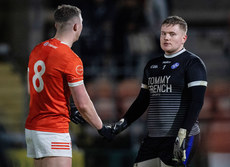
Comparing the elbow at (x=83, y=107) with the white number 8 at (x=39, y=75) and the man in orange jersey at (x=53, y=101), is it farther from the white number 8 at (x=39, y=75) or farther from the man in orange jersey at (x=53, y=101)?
the white number 8 at (x=39, y=75)

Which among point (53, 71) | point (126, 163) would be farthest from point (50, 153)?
point (126, 163)

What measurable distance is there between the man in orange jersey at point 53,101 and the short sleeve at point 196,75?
1015 millimetres

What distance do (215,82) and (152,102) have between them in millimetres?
7480

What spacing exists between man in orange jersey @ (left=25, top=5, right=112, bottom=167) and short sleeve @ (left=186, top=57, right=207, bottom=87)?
1.02 m

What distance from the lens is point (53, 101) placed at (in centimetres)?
480

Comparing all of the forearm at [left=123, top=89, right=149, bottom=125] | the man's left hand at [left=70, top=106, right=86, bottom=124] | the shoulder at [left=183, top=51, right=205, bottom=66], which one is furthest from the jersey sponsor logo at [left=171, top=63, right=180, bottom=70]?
the man's left hand at [left=70, top=106, right=86, bottom=124]

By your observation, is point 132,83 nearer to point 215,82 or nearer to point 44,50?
point 215,82

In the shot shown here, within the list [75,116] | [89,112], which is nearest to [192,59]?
[89,112]

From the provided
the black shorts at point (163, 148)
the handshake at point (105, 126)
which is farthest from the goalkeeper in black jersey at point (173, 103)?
the handshake at point (105, 126)

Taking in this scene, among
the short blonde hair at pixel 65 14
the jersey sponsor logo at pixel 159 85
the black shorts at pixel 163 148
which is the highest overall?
the short blonde hair at pixel 65 14

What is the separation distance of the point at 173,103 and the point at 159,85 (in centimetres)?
24

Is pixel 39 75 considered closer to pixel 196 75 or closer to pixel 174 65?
pixel 174 65

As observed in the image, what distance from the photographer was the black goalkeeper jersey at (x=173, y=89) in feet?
16.5

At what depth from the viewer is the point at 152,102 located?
5.27 meters
